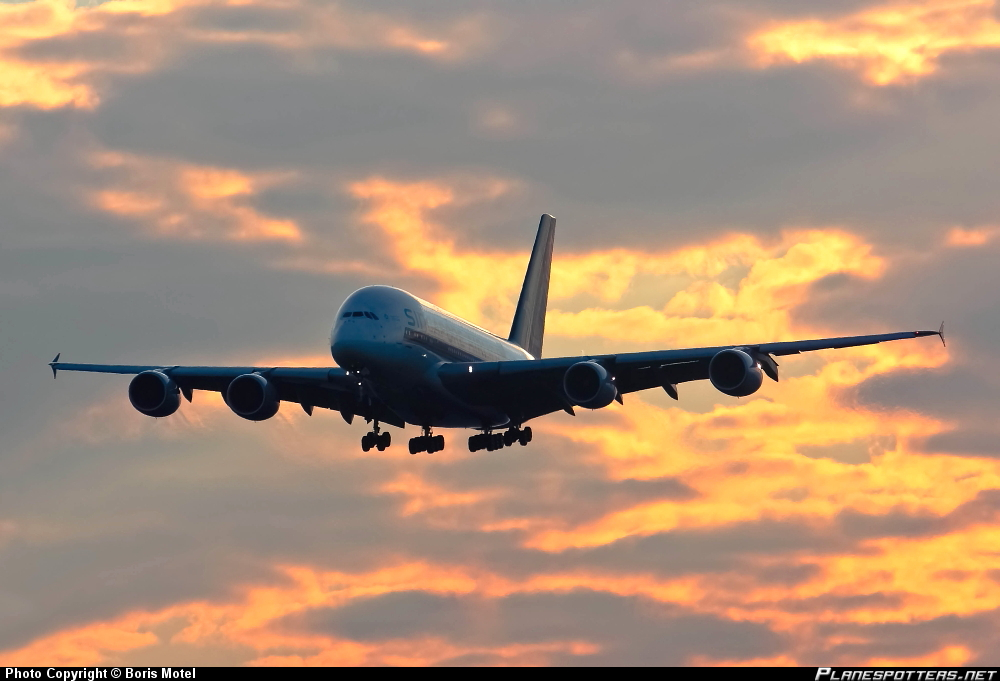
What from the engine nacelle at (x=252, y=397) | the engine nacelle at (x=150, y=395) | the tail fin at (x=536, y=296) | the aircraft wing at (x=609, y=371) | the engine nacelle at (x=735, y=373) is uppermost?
the tail fin at (x=536, y=296)

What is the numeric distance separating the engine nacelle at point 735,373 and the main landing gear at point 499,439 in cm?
1419

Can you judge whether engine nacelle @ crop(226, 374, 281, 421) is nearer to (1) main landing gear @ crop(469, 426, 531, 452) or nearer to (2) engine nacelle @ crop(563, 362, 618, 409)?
(1) main landing gear @ crop(469, 426, 531, 452)

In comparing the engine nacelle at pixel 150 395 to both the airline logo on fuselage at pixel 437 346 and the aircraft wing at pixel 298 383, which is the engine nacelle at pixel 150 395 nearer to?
the aircraft wing at pixel 298 383

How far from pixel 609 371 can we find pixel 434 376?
27.3ft

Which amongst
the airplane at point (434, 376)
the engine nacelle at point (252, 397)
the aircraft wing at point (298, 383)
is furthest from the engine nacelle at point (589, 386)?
the engine nacelle at point (252, 397)

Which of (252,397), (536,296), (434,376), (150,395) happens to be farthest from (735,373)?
(536,296)

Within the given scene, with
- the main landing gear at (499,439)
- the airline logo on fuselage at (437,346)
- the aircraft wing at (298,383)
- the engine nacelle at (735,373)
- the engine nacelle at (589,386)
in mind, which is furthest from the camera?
the main landing gear at (499,439)

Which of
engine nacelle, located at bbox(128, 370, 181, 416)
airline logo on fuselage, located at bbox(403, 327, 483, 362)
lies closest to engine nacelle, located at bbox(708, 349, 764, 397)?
airline logo on fuselage, located at bbox(403, 327, 483, 362)

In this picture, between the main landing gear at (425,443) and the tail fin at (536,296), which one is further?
the tail fin at (536,296)

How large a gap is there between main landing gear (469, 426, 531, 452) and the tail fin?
53.5ft

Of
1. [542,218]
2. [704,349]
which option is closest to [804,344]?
[704,349]

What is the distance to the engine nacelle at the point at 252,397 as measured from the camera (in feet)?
272

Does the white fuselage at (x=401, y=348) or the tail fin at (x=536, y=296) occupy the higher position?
the tail fin at (x=536, y=296)

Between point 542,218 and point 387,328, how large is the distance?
44.9m
